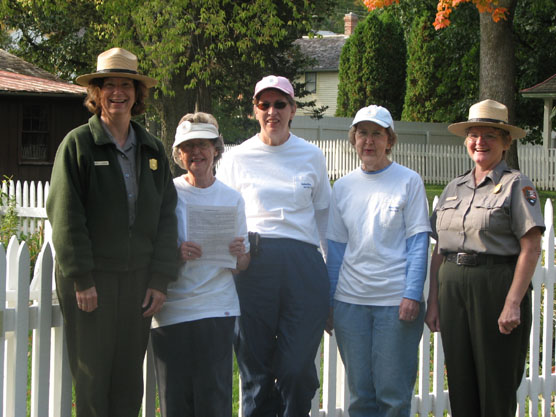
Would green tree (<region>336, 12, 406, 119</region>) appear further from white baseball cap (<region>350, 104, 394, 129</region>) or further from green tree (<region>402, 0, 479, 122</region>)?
white baseball cap (<region>350, 104, 394, 129</region>)

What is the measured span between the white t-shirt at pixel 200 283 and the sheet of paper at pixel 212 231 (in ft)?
0.10

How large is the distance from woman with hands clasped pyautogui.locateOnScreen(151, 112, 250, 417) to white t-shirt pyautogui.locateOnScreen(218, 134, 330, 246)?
24cm

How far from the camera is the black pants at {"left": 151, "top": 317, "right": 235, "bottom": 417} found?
3824mm

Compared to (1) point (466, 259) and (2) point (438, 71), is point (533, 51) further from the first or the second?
(1) point (466, 259)

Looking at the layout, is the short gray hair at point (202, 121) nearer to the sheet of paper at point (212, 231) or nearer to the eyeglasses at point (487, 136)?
the sheet of paper at point (212, 231)

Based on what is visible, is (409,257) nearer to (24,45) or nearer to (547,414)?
(547,414)

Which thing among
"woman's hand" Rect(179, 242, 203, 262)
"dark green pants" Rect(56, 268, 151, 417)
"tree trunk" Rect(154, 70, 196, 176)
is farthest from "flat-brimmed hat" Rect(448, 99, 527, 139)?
"tree trunk" Rect(154, 70, 196, 176)

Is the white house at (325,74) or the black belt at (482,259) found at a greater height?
the white house at (325,74)

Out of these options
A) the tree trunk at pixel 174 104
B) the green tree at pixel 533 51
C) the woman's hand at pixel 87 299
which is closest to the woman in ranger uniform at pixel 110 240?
the woman's hand at pixel 87 299

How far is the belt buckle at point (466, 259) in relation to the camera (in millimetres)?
4020

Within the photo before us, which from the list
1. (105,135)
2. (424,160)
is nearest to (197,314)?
(105,135)

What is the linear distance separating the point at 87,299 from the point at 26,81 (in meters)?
17.1

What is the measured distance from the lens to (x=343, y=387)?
489cm

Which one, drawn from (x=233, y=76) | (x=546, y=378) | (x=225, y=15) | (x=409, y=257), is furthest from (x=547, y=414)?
(x=233, y=76)
